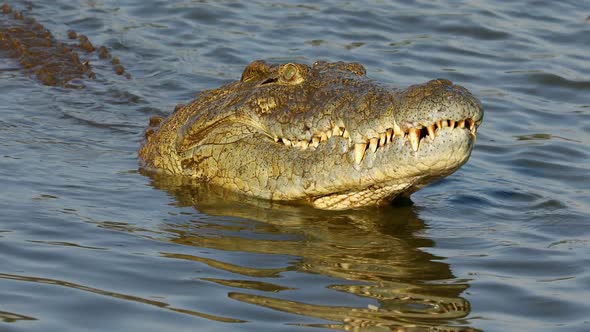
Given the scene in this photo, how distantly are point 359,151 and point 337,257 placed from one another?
0.63 m

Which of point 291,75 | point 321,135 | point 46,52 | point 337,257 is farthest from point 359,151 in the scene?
point 46,52

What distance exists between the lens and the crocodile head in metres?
5.66

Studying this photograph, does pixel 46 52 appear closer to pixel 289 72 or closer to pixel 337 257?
pixel 289 72

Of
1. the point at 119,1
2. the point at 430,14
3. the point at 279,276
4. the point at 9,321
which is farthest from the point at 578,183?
the point at 119,1

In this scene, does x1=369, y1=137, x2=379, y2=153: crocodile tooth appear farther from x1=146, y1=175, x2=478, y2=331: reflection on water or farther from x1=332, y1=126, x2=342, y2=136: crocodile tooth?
x1=146, y1=175, x2=478, y2=331: reflection on water

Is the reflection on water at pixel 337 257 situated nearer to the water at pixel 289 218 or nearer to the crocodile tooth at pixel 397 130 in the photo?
the water at pixel 289 218

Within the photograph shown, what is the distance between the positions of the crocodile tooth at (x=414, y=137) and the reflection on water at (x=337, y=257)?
1.98 feet

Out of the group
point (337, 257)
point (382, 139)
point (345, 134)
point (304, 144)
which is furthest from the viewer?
point (304, 144)

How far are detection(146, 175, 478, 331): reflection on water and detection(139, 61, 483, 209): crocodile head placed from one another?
14 centimetres

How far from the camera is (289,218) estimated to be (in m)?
6.41

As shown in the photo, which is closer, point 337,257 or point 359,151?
point 337,257

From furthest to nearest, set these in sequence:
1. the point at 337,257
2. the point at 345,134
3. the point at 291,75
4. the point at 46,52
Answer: the point at 46,52
the point at 291,75
the point at 345,134
the point at 337,257

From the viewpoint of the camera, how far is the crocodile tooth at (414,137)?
5.70m

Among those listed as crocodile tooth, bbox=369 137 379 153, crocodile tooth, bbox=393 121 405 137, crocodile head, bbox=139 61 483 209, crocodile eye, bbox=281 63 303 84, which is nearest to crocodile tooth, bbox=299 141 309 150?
crocodile head, bbox=139 61 483 209
